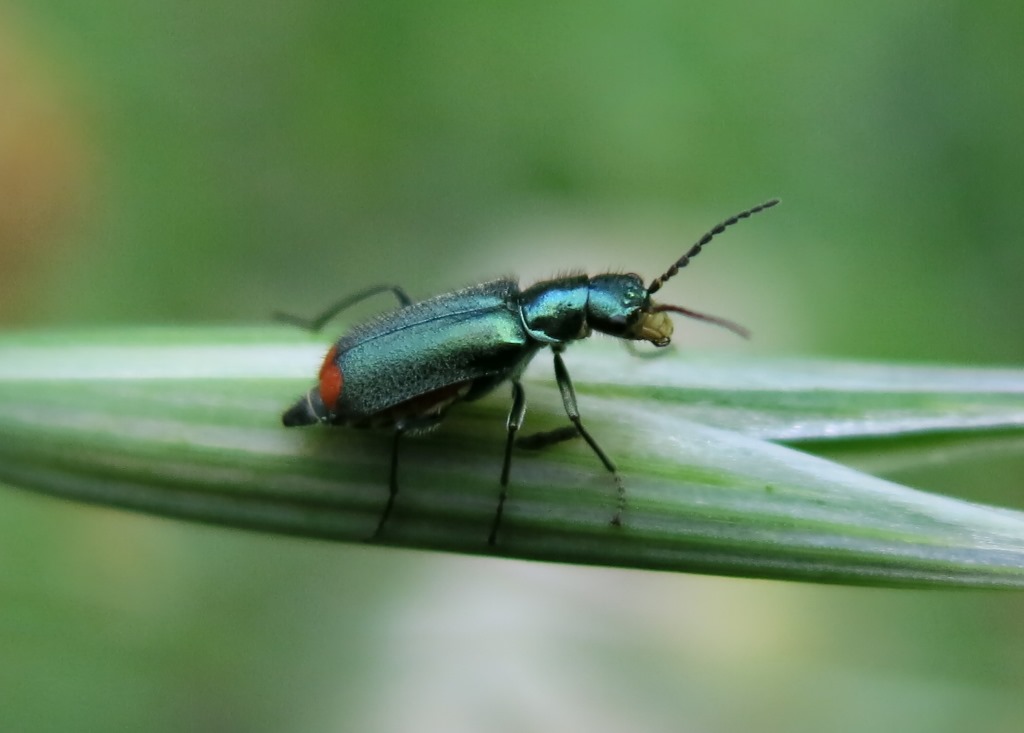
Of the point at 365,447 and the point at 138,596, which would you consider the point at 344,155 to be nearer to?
the point at 138,596

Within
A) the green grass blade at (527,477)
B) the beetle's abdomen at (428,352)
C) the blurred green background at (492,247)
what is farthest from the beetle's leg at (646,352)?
the blurred green background at (492,247)

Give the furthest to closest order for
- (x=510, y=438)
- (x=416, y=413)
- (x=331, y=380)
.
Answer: (x=416, y=413)
(x=331, y=380)
(x=510, y=438)

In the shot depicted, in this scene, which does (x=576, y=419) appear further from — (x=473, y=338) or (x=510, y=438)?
(x=473, y=338)

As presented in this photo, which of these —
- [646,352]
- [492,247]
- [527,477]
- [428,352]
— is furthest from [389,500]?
[492,247]

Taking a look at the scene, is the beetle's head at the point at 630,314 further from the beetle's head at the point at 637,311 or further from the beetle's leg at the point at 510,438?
the beetle's leg at the point at 510,438

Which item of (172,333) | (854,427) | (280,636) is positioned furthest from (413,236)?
(854,427)

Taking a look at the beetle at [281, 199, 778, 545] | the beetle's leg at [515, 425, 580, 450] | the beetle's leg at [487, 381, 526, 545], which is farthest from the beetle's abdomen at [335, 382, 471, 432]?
the beetle's leg at [515, 425, 580, 450]
